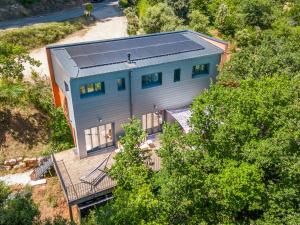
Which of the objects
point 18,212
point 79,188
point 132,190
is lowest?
point 79,188

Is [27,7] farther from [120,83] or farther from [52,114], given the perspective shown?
[120,83]

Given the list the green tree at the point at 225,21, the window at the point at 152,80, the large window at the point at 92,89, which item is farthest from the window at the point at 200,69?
the green tree at the point at 225,21

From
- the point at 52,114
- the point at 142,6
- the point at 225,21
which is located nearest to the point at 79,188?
the point at 52,114

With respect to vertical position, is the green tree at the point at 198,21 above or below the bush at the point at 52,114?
above

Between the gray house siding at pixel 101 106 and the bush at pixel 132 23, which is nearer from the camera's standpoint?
the gray house siding at pixel 101 106

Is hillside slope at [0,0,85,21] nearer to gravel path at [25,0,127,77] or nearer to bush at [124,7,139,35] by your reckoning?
gravel path at [25,0,127,77]

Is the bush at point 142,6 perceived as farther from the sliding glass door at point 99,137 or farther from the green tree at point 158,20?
the sliding glass door at point 99,137

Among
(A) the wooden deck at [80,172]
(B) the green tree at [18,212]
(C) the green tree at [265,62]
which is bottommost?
(A) the wooden deck at [80,172]

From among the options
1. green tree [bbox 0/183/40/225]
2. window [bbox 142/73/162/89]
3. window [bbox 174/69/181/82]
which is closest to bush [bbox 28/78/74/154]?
window [bbox 142/73/162/89]
